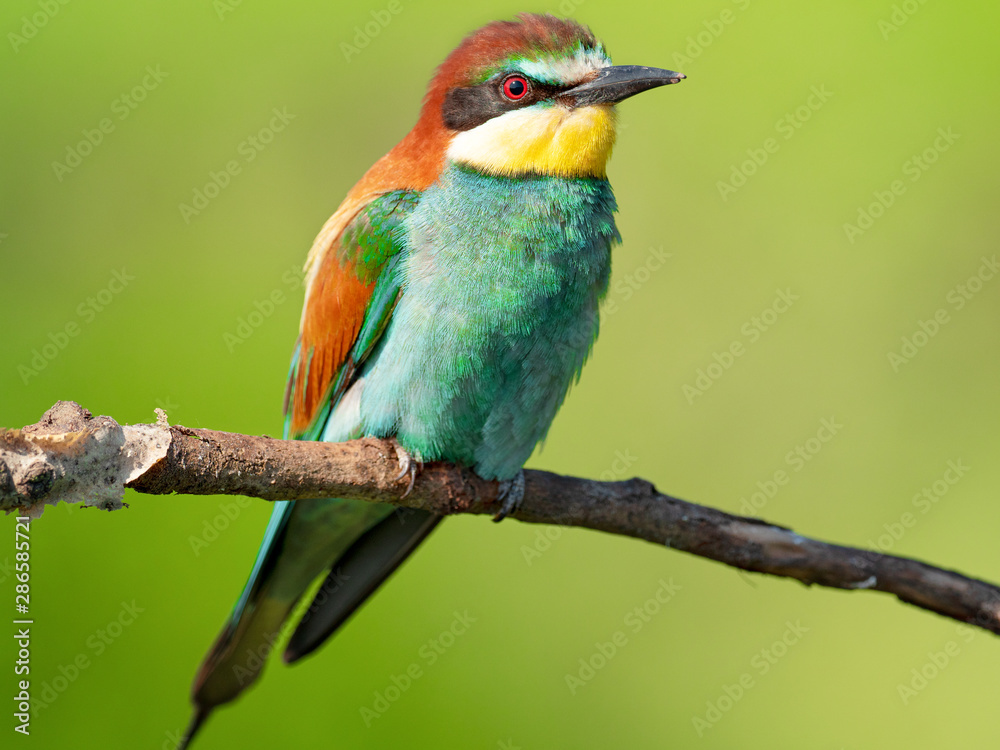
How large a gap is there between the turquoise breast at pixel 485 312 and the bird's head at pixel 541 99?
0.18ft

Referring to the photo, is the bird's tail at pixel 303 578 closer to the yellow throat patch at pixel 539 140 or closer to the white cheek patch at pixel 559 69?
the yellow throat patch at pixel 539 140

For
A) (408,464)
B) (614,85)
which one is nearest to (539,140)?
(614,85)

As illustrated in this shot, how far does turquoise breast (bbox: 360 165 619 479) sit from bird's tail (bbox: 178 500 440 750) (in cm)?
34

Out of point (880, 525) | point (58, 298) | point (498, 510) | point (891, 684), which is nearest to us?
point (498, 510)

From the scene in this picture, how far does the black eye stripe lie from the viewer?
219 centimetres

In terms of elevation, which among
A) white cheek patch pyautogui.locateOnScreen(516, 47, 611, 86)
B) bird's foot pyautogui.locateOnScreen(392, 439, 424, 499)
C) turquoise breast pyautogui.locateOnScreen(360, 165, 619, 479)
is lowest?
bird's foot pyautogui.locateOnScreen(392, 439, 424, 499)

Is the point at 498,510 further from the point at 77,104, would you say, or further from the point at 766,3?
the point at 766,3

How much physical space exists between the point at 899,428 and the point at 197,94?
2.92 metres

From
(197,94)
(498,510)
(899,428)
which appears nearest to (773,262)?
(899,428)

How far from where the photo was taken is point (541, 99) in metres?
2.19

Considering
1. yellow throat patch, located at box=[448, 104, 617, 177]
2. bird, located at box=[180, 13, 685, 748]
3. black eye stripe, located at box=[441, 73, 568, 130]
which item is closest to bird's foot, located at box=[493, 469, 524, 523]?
bird, located at box=[180, 13, 685, 748]

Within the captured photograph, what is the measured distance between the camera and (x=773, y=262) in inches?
141

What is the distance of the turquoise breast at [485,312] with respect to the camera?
6.91ft

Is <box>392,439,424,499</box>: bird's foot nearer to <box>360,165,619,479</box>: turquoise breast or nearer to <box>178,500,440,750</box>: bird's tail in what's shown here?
<box>360,165,619,479</box>: turquoise breast
